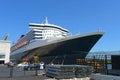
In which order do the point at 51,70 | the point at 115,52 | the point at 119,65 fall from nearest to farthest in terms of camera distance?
the point at 51,70, the point at 115,52, the point at 119,65

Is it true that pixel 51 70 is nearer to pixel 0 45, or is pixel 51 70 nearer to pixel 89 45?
pixel 89 45

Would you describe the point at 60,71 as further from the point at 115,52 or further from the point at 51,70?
the point at 115,52

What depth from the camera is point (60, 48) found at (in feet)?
197

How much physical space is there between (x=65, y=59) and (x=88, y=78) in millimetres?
19170

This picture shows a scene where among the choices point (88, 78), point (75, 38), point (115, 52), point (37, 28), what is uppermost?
point (37, 28)

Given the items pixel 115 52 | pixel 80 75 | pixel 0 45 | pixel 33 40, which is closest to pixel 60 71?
pixel 80 75

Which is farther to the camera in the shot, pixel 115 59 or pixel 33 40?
pixel 33 40

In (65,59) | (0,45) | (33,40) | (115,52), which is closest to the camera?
(115,52)

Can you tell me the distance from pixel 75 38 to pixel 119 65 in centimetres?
3517

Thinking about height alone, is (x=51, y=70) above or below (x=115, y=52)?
below

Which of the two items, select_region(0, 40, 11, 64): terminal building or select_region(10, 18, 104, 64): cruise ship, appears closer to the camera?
select_region(10, 18, 104, 64): cruise ship

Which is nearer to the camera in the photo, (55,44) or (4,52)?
(55,44)

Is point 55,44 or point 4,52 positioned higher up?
point 55,44

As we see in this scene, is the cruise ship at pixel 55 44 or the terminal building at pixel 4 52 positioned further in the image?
the terminal building at pixel 4 52
